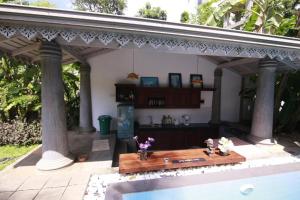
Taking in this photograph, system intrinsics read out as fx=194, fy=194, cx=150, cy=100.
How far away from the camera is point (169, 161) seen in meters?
4.96

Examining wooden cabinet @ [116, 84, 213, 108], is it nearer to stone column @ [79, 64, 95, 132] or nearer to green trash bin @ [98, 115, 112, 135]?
green trash bin @ [98, 115, 112, 135]

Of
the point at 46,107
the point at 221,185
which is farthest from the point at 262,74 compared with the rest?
the point at 46,107

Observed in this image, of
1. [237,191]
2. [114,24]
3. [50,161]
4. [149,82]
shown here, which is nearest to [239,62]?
[149,82]

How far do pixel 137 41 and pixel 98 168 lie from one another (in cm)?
325

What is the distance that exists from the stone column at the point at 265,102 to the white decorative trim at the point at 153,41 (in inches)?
31.9

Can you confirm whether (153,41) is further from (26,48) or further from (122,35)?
(26,48)

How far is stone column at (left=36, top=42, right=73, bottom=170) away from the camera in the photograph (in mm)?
4449

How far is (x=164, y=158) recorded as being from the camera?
511 cm

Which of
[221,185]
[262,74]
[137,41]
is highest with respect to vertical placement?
[137,41]

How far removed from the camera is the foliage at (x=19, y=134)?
7.38 metres

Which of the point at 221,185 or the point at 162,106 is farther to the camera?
the point at 162,106

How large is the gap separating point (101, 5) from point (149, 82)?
21.2 metres

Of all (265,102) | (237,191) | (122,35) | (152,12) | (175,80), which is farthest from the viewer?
(152,12)

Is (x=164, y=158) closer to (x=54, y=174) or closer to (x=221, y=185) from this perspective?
(x=221, y=185)
